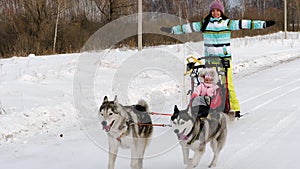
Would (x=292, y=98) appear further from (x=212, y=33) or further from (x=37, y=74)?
(x=37, y=74)

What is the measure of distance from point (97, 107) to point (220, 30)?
2.97m

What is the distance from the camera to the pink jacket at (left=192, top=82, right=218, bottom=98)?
5.33 meters

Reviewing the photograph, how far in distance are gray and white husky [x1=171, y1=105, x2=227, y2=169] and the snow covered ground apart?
378 mm

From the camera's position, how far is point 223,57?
21.0 ft

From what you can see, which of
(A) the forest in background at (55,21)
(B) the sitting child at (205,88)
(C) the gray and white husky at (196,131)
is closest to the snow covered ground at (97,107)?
(C) the gray and white husky at (196,131)

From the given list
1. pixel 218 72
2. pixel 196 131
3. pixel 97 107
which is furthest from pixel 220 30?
pixel 97 107

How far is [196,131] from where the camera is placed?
A: 3939mm

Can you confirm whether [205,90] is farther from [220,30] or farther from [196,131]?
[196,131]

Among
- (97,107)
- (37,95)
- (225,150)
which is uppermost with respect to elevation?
(37,95)

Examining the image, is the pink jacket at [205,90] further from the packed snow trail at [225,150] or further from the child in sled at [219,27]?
the child in sled at [219,27]

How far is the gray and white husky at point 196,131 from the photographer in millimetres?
3844

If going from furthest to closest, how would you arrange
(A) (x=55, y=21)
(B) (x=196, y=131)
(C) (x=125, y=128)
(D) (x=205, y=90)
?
(A) (x=55, y=21)
(D) (x=205, y=90)
(B) (x=196, y=131)
(C) (x=125, y=128)

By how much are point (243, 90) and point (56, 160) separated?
6329 millimetres

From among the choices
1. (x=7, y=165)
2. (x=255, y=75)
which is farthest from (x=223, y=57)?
(x=255, y=75)
